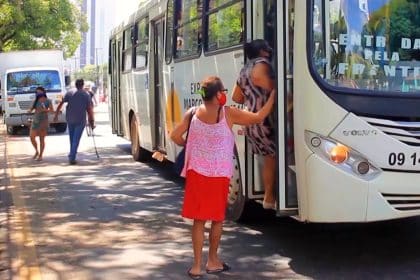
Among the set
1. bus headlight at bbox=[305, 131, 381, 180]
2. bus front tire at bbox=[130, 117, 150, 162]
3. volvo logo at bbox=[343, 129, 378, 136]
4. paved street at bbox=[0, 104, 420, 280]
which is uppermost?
volvo logo at bbox=[343, 129, 378, 136]

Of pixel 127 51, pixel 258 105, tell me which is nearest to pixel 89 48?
pixel 127 51

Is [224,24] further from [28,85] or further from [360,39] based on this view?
[28,85]

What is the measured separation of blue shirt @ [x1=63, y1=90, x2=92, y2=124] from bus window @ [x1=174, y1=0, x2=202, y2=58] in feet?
16.2

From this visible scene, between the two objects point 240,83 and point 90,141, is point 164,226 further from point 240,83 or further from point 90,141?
point 90,141

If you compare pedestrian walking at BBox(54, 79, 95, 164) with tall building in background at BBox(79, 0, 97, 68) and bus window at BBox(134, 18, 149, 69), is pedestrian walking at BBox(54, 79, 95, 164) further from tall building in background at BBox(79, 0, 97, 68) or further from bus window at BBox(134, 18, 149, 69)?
tall building in background at BBox(79, 0, 97, 68)

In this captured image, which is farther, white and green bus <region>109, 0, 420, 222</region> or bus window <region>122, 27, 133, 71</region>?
bus window <region>122, 27, 133, 71</region>

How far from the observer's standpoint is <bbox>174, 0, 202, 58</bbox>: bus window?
8047 mm

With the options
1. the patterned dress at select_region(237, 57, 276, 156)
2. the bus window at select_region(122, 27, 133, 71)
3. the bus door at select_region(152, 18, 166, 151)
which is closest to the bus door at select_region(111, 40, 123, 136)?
the bus window at select_region(122, 27, 133, 71)

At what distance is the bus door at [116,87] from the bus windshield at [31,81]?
6.92 metres

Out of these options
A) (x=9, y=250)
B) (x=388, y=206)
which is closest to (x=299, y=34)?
(x=388, y=206)

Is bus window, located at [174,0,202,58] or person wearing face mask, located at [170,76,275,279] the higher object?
bus window, located at [174,0,202,58]

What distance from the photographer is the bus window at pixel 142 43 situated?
11773mm

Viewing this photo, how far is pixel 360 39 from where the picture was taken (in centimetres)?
Result: 535

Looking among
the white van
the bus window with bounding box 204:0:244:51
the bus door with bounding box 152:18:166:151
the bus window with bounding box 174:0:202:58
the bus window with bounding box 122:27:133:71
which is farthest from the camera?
the white van
